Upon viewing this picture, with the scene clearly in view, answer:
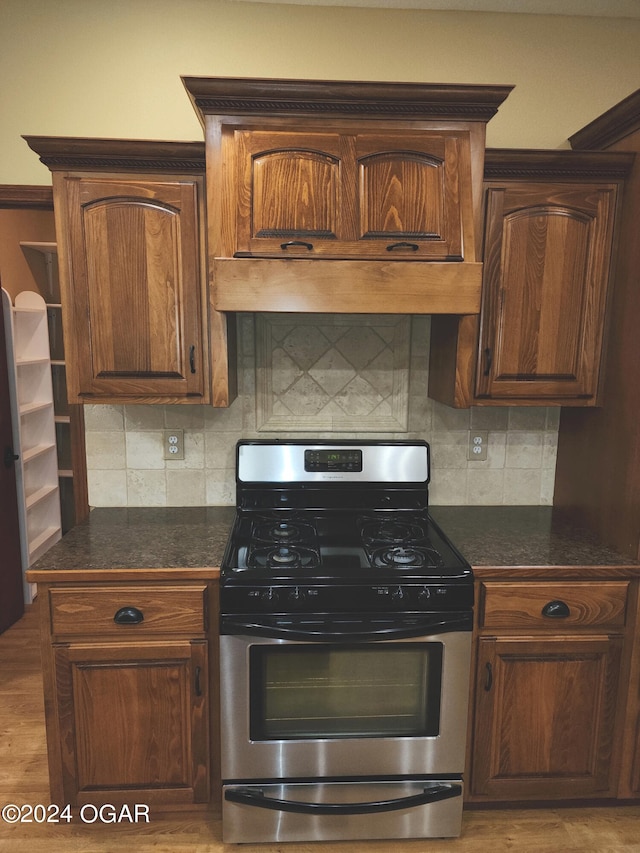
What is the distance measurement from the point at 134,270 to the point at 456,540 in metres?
1.45

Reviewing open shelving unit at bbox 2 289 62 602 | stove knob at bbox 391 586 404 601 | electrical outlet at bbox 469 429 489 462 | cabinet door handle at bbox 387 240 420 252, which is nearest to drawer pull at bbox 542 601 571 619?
stove knob at bbox 391 586 404 601

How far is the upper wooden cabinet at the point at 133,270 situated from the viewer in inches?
67.9

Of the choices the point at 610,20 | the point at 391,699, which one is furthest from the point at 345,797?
the point at 610,20

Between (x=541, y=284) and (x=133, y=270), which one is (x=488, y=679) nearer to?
(x=541, y=284)

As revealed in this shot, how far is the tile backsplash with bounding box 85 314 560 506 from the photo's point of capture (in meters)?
2.16

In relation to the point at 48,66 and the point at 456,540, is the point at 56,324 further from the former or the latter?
the point at 456,540

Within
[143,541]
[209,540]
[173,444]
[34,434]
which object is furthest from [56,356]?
[209,540]

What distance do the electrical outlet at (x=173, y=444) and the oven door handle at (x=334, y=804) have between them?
3.92 feet

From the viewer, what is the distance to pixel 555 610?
171 cm

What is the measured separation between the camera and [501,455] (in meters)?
2.28

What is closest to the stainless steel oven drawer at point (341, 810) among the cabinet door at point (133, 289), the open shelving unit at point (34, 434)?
the cabinet door at point (133, 289)

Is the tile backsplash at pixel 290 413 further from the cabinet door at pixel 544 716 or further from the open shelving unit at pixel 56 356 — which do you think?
the open shelving unit at pixel 56 356

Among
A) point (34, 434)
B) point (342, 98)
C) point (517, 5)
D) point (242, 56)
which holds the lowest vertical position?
point (34, 434)

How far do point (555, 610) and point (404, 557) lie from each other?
0.51 m
